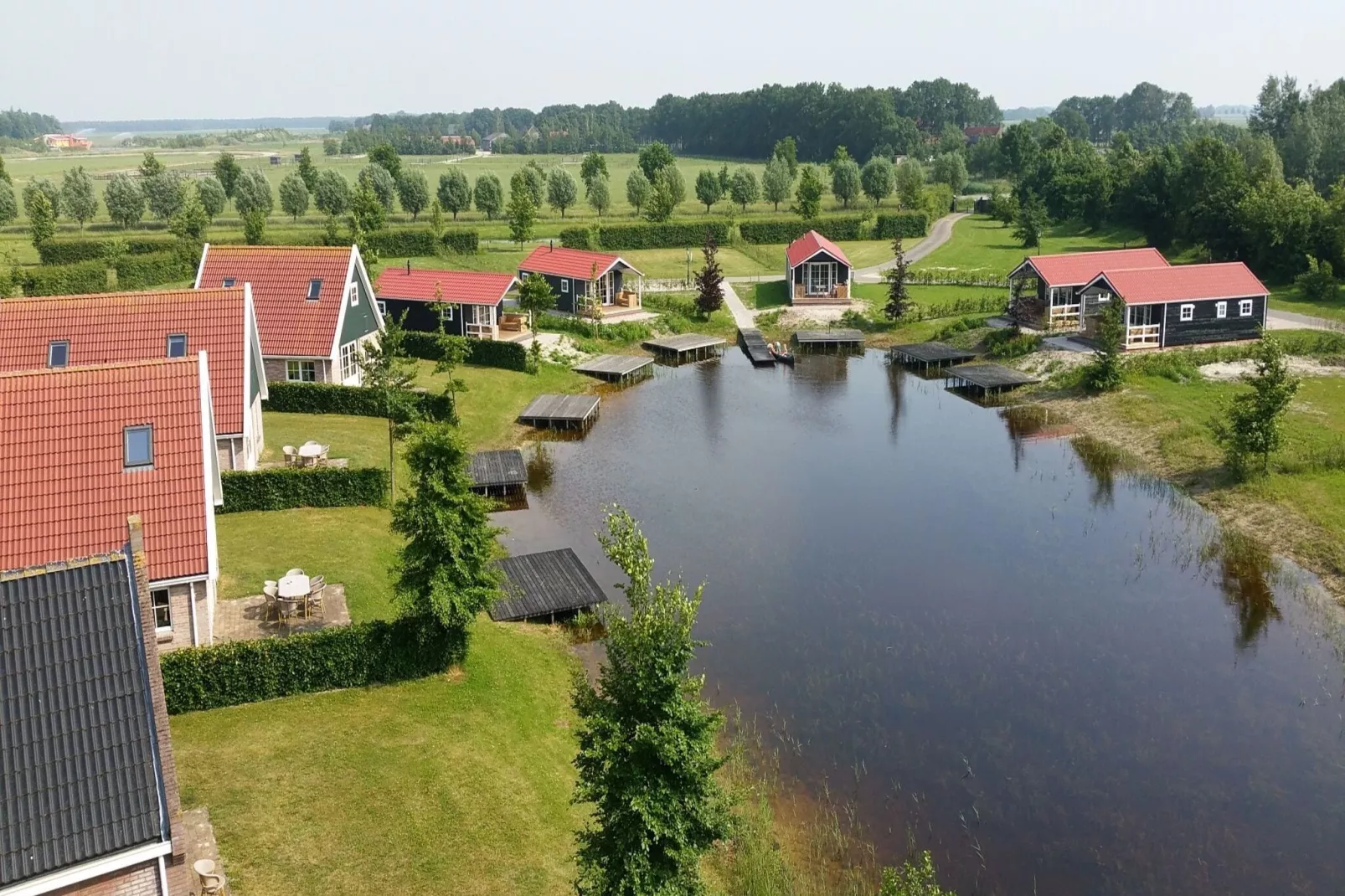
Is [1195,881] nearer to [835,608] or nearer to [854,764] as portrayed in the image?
[854,764]

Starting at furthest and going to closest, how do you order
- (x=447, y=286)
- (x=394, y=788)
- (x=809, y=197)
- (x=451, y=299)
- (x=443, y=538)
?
(x=809, y=197)
(x=447, y=286)
(x=451, y=299)
(x=443, y=538)
(x=394, y=788)

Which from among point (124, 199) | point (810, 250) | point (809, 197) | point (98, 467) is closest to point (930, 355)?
point (810, 250)

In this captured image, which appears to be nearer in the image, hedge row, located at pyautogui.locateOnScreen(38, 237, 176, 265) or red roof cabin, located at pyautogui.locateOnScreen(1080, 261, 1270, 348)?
red roof cabin, located at pyautogui.locateOnScreen(1080, 261, 1270, 348)

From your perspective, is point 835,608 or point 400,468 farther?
point 400,468

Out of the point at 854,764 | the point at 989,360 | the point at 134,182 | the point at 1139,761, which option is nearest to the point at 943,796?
the point at 854,764

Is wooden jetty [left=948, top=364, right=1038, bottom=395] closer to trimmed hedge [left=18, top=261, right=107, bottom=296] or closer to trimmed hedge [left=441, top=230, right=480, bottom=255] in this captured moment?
trimmed hedge [left=441, top=230, right=480, bottom=255]

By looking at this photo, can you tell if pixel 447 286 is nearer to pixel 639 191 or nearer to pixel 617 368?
pixel 617 368

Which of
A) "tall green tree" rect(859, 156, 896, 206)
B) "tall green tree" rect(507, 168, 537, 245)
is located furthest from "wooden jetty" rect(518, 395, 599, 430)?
"tall green tree" rect(859, 156, 896, 206)
